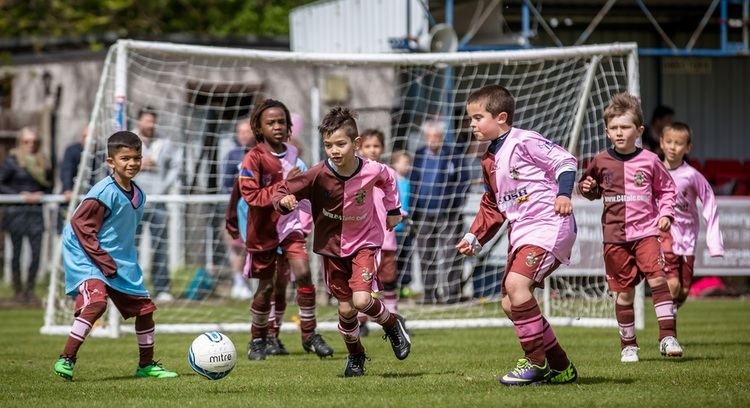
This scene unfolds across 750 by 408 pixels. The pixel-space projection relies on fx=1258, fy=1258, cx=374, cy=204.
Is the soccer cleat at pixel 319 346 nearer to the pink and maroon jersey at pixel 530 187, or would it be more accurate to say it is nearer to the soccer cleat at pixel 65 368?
the soccer cleat at pixel 65 368

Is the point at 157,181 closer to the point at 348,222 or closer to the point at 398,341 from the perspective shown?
the point at 348,222

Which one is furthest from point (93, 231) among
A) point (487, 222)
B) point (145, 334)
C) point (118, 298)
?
point (487, 222)

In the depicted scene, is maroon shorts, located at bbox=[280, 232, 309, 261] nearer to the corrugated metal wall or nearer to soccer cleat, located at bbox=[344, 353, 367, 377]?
soccer cleat, located at bbox=[344, 353, 367, 377]

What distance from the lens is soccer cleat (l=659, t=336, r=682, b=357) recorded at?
9289 mm

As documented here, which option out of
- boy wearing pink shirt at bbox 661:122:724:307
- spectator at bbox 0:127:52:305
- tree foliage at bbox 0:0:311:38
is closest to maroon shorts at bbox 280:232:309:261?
boy wearing pink shirt at bbox 661:122:724:307

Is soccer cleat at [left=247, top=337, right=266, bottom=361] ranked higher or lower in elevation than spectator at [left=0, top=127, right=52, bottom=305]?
lower

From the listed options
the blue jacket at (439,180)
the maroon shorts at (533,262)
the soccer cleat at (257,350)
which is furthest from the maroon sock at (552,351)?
the blue jacket at (439,180)

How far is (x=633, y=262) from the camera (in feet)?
31.1

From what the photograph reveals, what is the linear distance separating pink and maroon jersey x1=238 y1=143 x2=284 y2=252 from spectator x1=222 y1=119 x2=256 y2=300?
116cm

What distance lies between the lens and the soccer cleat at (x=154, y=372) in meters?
8.77

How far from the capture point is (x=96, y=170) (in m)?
13.1

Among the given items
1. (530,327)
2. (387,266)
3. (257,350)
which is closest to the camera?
(530,327)

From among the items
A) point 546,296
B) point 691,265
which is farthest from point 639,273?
point 546,296

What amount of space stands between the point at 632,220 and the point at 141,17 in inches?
765
